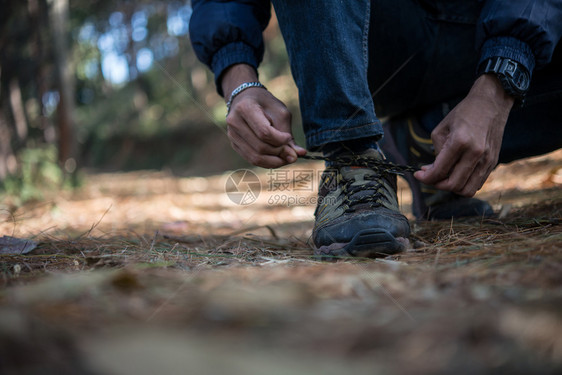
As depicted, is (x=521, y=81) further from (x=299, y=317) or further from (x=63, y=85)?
(x=63, y=85)

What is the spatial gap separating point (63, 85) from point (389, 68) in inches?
175

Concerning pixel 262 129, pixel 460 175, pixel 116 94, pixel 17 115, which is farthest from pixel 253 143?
pixel 116 94

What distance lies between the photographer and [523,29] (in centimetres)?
112

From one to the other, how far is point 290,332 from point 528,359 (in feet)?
0.84

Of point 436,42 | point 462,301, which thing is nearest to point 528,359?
point 462,301

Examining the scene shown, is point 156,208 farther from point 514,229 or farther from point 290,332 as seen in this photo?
point 290,332

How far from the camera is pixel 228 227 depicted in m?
2.31

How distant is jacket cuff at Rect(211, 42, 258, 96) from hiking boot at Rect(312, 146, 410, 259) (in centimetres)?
50

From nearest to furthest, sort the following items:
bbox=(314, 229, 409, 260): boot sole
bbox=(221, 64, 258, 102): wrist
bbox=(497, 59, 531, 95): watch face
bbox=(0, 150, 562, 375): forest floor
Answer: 1. bbox=(0, 150, 562, 375): forest floor
2. bbox=(314, 229, 409, 260): boot sole
3. bbox=(497, 59, 531, 95): watch face
4. bbox=(221, 64, 258, 102): wrist

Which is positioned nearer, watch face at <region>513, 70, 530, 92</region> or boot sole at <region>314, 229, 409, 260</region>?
boot sole at <region>314, 229, 409, 260</region>

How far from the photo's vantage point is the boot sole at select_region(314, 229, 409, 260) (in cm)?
96

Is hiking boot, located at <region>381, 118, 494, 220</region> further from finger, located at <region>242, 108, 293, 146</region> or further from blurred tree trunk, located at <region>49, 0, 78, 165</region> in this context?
blurred tree trunk, located at <region>49, 0, 78, 165</region>

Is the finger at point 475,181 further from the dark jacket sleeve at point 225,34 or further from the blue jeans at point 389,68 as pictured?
the dark jacket sleeve at point 225,34

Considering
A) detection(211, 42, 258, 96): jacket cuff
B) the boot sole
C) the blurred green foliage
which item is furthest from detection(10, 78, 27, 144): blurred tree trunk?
the boot sole
